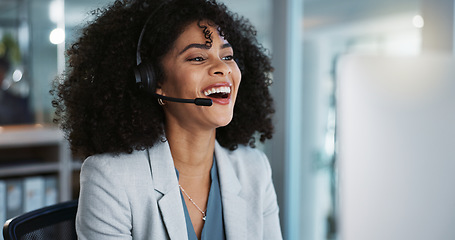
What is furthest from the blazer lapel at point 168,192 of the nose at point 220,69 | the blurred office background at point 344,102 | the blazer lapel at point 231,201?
the blurred office background at point 344,102

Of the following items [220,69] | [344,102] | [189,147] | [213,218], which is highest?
[220,69]

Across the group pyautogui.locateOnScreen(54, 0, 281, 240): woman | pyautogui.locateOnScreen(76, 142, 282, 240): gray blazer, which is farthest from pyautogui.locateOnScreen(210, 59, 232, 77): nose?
pyautogui.locateOnScreen(76, 142, 282, 240): gray blazer

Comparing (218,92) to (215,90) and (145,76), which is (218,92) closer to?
(215,90)

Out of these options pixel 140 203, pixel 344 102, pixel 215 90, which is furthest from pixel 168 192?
pixel 344 102

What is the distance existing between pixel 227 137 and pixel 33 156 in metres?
2.05

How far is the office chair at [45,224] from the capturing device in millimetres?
1120

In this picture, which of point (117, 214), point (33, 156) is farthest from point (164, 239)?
point (33, 156)

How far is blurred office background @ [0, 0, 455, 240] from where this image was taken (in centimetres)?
83

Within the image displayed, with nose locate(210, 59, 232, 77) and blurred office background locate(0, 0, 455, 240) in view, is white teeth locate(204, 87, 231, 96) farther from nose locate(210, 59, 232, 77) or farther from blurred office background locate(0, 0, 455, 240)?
blurred office background locate(0, 0, 455, 240)

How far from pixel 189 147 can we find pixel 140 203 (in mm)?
228

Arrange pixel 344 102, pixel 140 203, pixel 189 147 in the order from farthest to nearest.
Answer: pixel 189 147, pixel 140 203, pixel 344 102

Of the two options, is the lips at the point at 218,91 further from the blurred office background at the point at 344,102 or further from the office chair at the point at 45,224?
the office chair at the point at 45,224

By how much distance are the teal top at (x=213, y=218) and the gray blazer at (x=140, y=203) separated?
0.09 feet

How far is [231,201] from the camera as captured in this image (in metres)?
1.36
